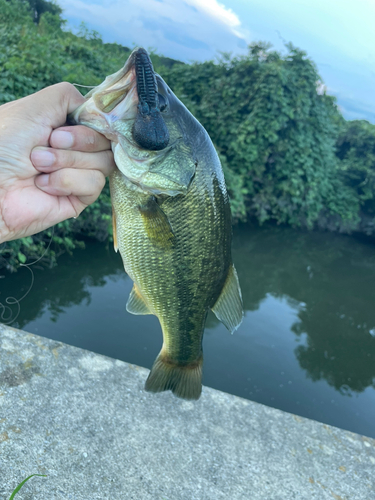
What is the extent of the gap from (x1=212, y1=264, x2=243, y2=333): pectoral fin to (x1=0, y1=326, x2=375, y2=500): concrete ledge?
1.20m

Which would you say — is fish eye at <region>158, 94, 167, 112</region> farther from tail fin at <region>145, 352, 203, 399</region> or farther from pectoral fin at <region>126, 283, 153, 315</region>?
tail fin at <region>145, 352, 203, 399</region>

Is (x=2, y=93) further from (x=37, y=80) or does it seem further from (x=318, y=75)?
(x=318, y=75)

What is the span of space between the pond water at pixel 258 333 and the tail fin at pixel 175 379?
2.68 meters

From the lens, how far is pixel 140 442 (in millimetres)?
2350

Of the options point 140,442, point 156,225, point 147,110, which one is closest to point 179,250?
point 156,225

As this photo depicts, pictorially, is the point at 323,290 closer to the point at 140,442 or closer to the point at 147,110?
the point at 140,442

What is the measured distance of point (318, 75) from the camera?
11.3 m

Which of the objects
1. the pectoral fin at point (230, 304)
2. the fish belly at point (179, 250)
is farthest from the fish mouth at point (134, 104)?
the pectoral fin at point (230, 304)

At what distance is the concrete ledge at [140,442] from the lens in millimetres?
2092

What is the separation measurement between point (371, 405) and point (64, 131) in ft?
16.4

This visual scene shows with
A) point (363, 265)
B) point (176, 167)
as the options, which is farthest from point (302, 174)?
point (176, 167)

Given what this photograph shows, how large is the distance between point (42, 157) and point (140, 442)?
1875 millimetres

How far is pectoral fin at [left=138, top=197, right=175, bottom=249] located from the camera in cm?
141

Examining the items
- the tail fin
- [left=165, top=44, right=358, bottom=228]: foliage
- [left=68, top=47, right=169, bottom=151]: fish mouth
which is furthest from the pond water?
[left=165, top=44, right=358, bottom=228]: foliage
